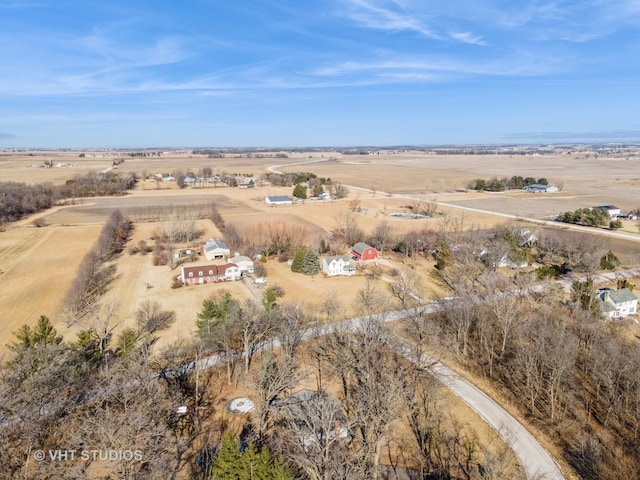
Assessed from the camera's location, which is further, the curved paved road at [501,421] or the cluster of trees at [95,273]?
the cluster of trees at [95,273]

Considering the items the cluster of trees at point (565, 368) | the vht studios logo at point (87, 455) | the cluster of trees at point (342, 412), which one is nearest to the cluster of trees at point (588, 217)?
the cluster of trees at point (565, 368)

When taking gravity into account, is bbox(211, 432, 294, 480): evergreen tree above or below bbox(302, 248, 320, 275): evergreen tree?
above

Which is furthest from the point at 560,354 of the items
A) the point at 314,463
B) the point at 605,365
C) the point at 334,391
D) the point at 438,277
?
the point at 438,277

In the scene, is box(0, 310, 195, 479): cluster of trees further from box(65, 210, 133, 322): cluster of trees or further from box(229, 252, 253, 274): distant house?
box(229, 252, 253, 274): distant house

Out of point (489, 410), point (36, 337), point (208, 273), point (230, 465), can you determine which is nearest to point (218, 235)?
point (208, 273)

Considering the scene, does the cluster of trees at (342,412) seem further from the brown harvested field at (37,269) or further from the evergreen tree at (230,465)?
the brown harvested field at (37,269)

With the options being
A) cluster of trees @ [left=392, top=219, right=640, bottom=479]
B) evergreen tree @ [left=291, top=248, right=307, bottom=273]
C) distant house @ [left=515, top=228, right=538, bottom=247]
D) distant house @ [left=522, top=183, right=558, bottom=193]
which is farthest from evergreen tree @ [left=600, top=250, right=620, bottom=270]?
distant house @ [left=522, top=183, right=558, bottom=193]
